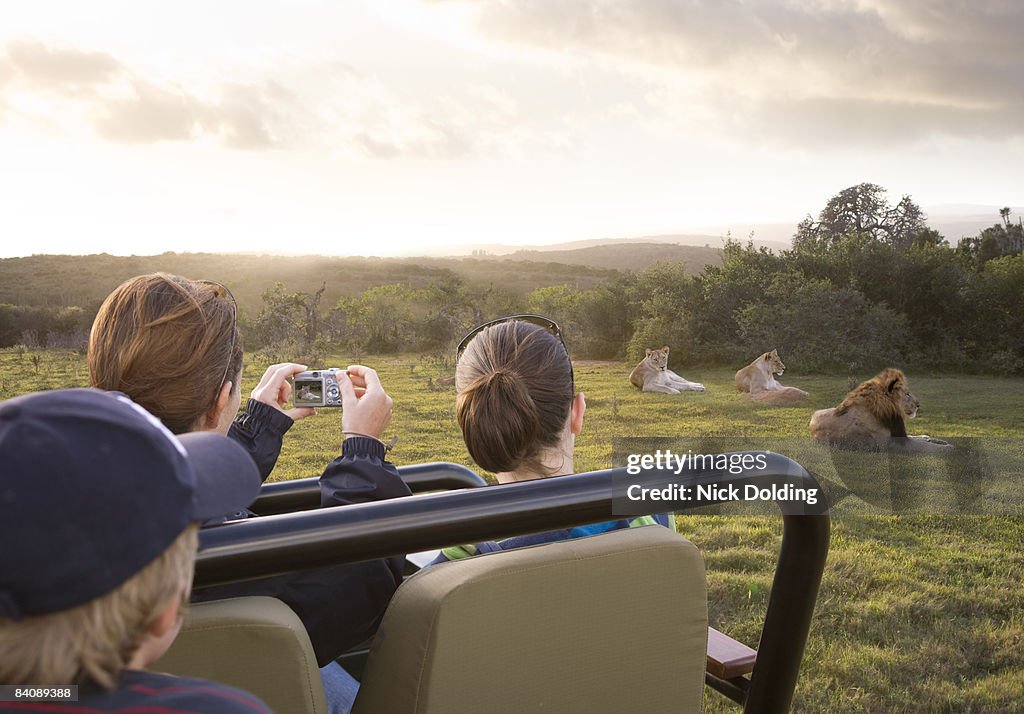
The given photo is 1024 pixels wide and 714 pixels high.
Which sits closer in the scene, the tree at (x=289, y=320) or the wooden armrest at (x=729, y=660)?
the wooden armrest at (x=729, y=660)

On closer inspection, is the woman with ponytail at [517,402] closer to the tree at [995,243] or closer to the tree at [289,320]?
the tree at [289,320]

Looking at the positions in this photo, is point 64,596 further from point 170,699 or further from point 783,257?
point 783,257

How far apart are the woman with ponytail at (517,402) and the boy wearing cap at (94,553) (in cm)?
→ 94

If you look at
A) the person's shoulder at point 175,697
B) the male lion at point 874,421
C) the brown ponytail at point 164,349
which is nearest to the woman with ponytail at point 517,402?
the brown ponytail at point 164,349

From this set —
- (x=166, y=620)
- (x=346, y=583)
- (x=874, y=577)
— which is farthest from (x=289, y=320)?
(x=166, y=620)

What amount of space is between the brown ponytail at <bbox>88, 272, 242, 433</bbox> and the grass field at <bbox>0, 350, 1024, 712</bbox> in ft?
7.83

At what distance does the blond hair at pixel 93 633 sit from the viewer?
783 millimetres

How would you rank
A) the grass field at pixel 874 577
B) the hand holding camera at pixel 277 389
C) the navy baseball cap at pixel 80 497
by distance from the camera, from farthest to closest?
the grass field at pixel 874 577 → the hand holding camera at pixel 277 389 → the navy baseball cap at pixel 80 497

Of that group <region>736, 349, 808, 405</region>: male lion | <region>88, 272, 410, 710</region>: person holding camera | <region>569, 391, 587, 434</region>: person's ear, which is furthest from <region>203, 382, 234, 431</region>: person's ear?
<region>736, 349, 808, 405</region>: male lion

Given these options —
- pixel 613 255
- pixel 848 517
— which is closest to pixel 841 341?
pixel 848 517

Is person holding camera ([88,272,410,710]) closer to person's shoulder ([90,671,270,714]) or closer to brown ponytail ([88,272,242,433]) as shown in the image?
brown ponytail ([88,272,242,433])

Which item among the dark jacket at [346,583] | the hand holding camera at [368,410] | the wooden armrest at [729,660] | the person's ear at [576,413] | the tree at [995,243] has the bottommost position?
the wooden armrest at [729,660]

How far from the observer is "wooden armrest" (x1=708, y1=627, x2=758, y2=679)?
1870 mm

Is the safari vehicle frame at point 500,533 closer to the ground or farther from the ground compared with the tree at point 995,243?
closer to the ground
